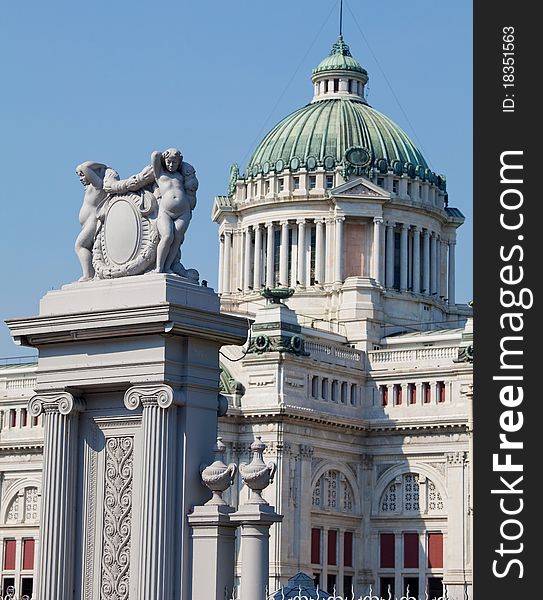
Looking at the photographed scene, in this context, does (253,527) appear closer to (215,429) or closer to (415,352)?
(215,429)

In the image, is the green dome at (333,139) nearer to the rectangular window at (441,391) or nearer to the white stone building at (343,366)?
the white stone building at (343,366)

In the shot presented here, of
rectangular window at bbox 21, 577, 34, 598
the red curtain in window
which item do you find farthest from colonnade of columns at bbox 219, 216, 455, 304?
rectangular window at bbox 21, 577, 34, 598

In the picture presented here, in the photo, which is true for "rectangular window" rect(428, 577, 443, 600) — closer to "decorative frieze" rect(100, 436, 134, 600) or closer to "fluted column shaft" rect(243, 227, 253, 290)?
"fluted column shaft" rect(243, 227, 253, 290)

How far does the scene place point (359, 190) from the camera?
104 meters

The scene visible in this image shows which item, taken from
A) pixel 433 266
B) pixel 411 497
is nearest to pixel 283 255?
pixel 433 266

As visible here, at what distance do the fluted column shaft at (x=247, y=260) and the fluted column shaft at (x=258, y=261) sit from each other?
2.03ft

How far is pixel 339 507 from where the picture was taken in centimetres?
9356

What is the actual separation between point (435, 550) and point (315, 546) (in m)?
6.67

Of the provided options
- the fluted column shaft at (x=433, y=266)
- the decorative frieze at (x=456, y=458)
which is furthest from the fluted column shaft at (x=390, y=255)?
the decorative frieze at (x=456, y=458)

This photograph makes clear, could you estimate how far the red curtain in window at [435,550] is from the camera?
91875mm

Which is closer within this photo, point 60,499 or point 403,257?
point 60,499

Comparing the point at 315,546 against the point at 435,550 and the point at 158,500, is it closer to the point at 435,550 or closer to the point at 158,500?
the point at 435,550

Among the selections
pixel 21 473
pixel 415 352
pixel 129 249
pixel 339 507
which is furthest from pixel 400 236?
pixel 129 249

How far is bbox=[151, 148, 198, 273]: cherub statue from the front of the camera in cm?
2442
